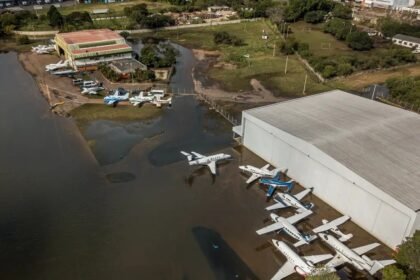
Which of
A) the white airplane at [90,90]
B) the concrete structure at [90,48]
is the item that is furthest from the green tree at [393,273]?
the concrete structure at [90,48]

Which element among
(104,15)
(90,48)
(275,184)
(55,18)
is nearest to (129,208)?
(275,184)

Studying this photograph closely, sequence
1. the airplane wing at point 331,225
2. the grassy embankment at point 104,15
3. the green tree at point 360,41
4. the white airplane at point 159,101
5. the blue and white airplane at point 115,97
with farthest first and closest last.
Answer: the grassy embankment at point 104,15 → the green tree at point 360,41 → the white airplane at point 159,101 → the blue and white airplane at point 115,97 → the airplane wing at point 331,225

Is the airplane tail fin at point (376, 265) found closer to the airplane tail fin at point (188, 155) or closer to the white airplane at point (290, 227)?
the white airplane at point (290, 227)

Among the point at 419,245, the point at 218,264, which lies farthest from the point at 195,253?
the point at 419,245

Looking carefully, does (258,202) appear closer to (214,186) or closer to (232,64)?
(214,186)

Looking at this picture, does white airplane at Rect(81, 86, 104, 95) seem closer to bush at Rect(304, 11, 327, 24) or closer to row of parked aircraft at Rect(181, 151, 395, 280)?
row of parked aircraft at Rect(181, 151, 395, 280)

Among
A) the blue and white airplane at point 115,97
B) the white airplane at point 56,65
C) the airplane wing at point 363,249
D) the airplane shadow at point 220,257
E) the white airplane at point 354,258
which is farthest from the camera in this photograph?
the white airplane at point 56,65

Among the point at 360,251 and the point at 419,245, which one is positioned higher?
the point at 419,245
